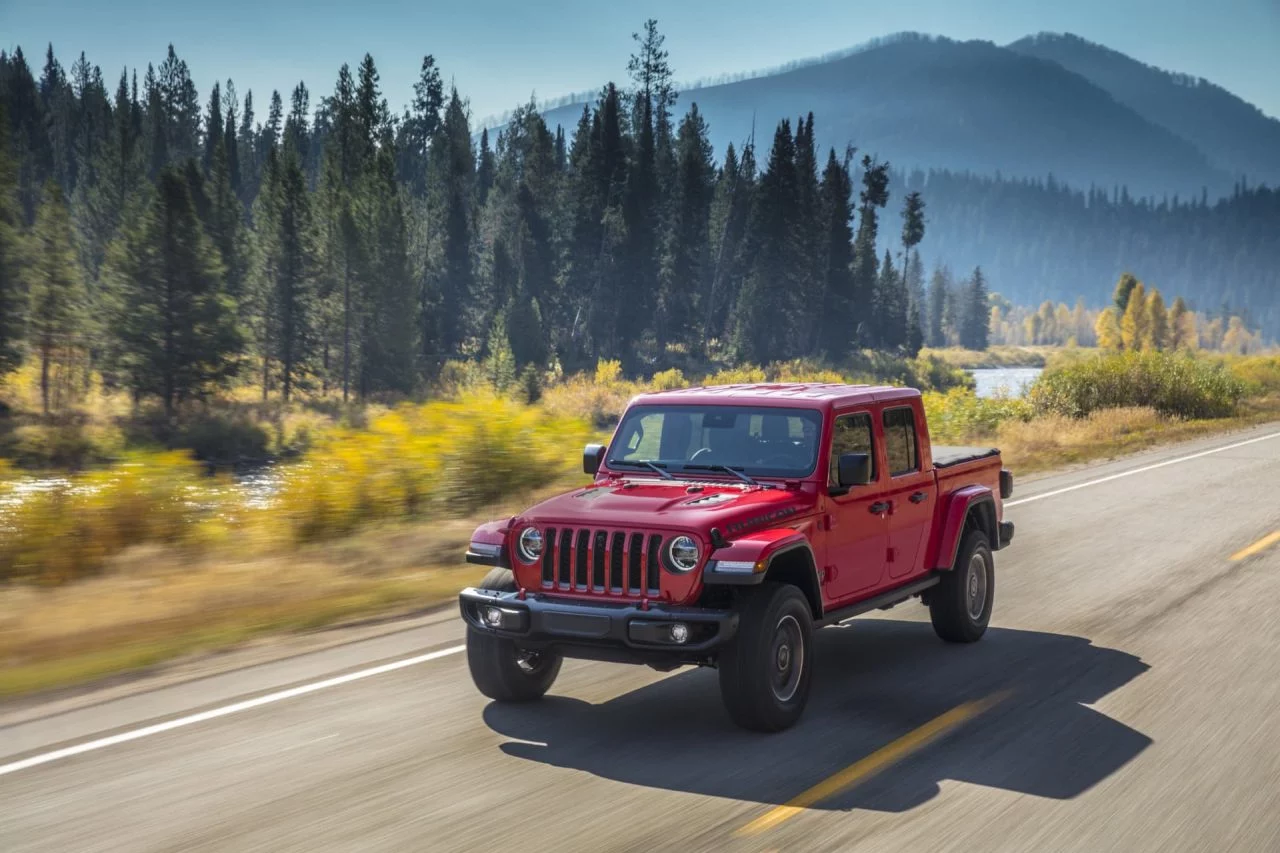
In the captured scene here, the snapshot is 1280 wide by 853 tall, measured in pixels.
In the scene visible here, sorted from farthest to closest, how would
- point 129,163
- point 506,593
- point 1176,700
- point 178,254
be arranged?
point 129,163 → point 178,254 → point 1176,700 → point 506,593

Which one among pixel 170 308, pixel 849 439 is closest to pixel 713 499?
pixel 849 439

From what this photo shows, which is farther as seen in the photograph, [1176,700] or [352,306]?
[352,306]

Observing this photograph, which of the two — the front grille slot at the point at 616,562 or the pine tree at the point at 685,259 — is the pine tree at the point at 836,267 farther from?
the front grille slot at the point at 616,562

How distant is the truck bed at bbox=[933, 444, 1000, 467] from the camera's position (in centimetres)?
916

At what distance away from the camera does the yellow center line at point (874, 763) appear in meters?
5.49

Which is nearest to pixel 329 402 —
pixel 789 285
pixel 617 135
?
pixel 617 135

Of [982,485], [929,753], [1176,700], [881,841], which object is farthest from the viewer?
[982,485]

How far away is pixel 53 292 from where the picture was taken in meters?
47.9

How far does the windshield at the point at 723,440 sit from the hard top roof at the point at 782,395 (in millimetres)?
52

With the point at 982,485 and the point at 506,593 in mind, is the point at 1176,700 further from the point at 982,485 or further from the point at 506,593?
the point at 506,593

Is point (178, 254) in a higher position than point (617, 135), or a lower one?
lower

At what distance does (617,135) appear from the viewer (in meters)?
90.3

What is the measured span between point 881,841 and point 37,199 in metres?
103

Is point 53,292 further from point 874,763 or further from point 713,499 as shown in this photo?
point 874,763
